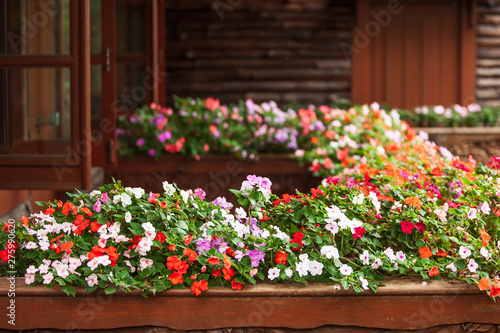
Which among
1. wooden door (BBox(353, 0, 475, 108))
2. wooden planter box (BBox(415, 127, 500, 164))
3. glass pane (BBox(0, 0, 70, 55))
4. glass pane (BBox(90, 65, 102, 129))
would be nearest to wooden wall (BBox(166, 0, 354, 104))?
wooden door (BBox(353, 0, 475, 108))

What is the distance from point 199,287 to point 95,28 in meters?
3.99

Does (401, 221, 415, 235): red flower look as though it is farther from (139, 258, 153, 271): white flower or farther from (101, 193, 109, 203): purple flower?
(101, 193, 109, 203): purple flower

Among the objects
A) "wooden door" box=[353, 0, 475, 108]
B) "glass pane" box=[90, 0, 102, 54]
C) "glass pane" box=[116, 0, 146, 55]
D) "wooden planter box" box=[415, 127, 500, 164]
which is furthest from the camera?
"wooden door" box=[353, 0, 475, 108]

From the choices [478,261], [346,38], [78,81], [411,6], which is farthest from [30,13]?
[411,6]

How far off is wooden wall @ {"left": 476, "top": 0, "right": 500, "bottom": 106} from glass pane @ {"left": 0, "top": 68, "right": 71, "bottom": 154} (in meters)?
6.38

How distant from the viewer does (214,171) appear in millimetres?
5965

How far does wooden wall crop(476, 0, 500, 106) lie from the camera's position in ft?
30.4

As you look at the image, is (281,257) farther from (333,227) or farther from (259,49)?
(259,49)

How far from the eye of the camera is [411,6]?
926 cm

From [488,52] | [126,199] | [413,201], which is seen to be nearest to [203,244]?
[126,199]

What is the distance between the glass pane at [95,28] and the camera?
578cm

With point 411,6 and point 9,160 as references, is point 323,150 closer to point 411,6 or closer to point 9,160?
point 9,160

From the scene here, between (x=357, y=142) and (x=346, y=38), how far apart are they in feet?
11.7

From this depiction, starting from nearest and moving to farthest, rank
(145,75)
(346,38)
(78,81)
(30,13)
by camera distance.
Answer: (78,81), (30,13), (145,75), (346,38)
